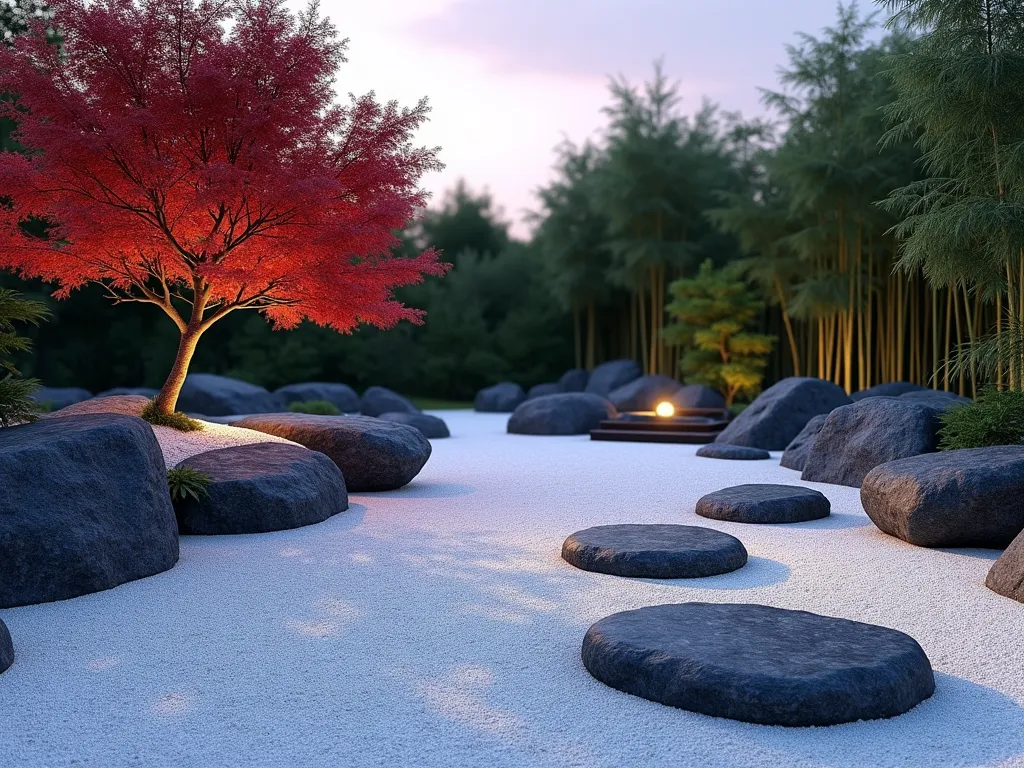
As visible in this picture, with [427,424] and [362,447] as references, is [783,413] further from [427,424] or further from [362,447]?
[362,447]

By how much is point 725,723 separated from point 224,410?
12.6 m

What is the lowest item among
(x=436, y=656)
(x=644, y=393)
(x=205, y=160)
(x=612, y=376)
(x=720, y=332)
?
(x=436, y=656)

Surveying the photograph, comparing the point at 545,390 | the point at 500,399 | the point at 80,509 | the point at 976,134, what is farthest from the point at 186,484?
the point at 545,390

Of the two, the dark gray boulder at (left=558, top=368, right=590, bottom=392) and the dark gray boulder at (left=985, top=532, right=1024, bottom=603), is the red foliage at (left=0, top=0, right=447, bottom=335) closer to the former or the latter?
the dark gray boulder at (left=985, top=532, right=1024, bottom=603)

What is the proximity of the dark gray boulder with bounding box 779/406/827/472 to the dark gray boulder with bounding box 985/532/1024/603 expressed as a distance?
388cm

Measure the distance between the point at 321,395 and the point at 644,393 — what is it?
6307 mm

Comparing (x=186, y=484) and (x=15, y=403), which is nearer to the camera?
(x=15, y=403)

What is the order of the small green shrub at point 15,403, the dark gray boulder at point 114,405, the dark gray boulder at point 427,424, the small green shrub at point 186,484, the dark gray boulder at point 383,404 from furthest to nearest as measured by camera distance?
the dark gray boulder at point 383,404, the dark gray boulder at point 427,424, the dark gray boulder at point 114,405, the small green shrub at point 186,484, the small green shrub at point 15,403

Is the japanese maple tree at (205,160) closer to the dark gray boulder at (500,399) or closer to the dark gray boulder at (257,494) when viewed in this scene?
the dark gray boulder at (257,494)

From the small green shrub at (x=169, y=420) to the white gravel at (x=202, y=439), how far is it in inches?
3.0

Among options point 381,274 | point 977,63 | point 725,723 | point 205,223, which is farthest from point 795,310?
point 725,723

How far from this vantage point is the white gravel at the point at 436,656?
2084 millimetres

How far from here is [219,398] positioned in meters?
13.8

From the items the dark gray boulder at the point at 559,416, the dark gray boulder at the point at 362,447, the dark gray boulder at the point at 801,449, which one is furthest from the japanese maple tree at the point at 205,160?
the dark gray boulder at the point at 559,416
